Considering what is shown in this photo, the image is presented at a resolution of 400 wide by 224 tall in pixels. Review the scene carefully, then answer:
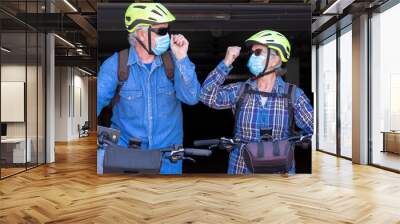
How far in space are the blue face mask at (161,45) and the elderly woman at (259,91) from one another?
82 centimetres

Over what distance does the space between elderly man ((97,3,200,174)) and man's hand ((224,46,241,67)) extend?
1.83 ft

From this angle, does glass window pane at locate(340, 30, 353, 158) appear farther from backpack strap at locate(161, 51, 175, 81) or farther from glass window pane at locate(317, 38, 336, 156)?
backpack strap at locate(161, 51, 175, 81)

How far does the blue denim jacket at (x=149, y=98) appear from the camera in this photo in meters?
6.34

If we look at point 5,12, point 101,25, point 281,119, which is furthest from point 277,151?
point 5,12

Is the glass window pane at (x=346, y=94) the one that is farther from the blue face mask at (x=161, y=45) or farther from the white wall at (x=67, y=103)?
the white wall at (x=67, y=103)

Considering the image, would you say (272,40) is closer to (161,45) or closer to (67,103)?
(161,45)

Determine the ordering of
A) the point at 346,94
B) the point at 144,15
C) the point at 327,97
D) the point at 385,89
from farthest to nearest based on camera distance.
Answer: the point at 327,97, the point at 346,94, the point at 385,89, the point at 144,15

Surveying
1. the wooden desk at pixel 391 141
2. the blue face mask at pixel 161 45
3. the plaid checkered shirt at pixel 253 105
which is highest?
the blue face mask at pixel 161 45

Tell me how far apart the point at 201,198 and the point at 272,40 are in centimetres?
275

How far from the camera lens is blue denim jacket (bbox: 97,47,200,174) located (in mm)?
6340

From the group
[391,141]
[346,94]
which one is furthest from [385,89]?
[346,94]

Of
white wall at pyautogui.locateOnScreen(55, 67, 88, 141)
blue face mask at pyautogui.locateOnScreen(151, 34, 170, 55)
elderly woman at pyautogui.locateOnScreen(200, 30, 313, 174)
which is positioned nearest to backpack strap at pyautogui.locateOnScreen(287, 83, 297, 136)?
elderly woman at pyautogui.locateOnScreen(200, 30, 313, 174)

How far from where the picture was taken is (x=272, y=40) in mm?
6461

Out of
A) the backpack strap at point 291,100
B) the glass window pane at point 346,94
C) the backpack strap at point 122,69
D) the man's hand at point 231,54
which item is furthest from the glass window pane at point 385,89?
the backpack strap at point 122,69
